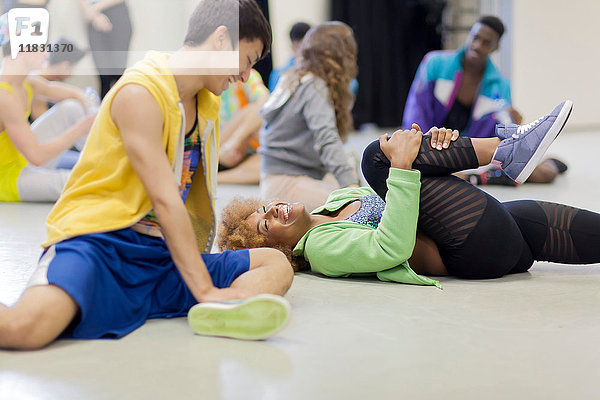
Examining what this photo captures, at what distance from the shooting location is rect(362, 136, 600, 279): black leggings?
6.24 ft

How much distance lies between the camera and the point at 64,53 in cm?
402

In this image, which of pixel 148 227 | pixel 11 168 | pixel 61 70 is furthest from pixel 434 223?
pixel 61 70

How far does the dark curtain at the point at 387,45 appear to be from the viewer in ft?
27.7

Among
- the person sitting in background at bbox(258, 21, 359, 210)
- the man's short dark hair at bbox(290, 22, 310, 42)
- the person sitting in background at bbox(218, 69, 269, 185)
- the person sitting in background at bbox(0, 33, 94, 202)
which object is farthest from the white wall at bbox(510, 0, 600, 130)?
the person sitting in background at bbox(0, 33, 94, 202)

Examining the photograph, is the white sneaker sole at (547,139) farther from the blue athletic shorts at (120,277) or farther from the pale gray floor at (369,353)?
the blue athletic shorts at (120,277)

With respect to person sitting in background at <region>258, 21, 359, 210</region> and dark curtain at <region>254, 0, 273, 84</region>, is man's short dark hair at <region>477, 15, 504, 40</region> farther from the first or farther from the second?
dark curtain at <region>254, 0, 273, 84</region>

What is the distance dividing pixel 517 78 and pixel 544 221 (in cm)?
685

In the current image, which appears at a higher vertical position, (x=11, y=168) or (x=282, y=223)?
(x=282, y=223)

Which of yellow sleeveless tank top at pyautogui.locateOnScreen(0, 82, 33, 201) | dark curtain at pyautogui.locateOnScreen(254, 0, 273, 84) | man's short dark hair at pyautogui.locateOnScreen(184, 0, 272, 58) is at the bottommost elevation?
yellow sleeveless tank top at pyautogui.locateOnScreen(0, 82, 33, 201)

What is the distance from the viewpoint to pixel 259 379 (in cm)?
134

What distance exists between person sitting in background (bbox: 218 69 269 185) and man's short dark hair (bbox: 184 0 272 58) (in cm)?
259

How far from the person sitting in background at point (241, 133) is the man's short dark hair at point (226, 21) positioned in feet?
8.49

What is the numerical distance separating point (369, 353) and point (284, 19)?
686 centimetres

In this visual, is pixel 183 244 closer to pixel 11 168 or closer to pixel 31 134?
pixel 31 134
